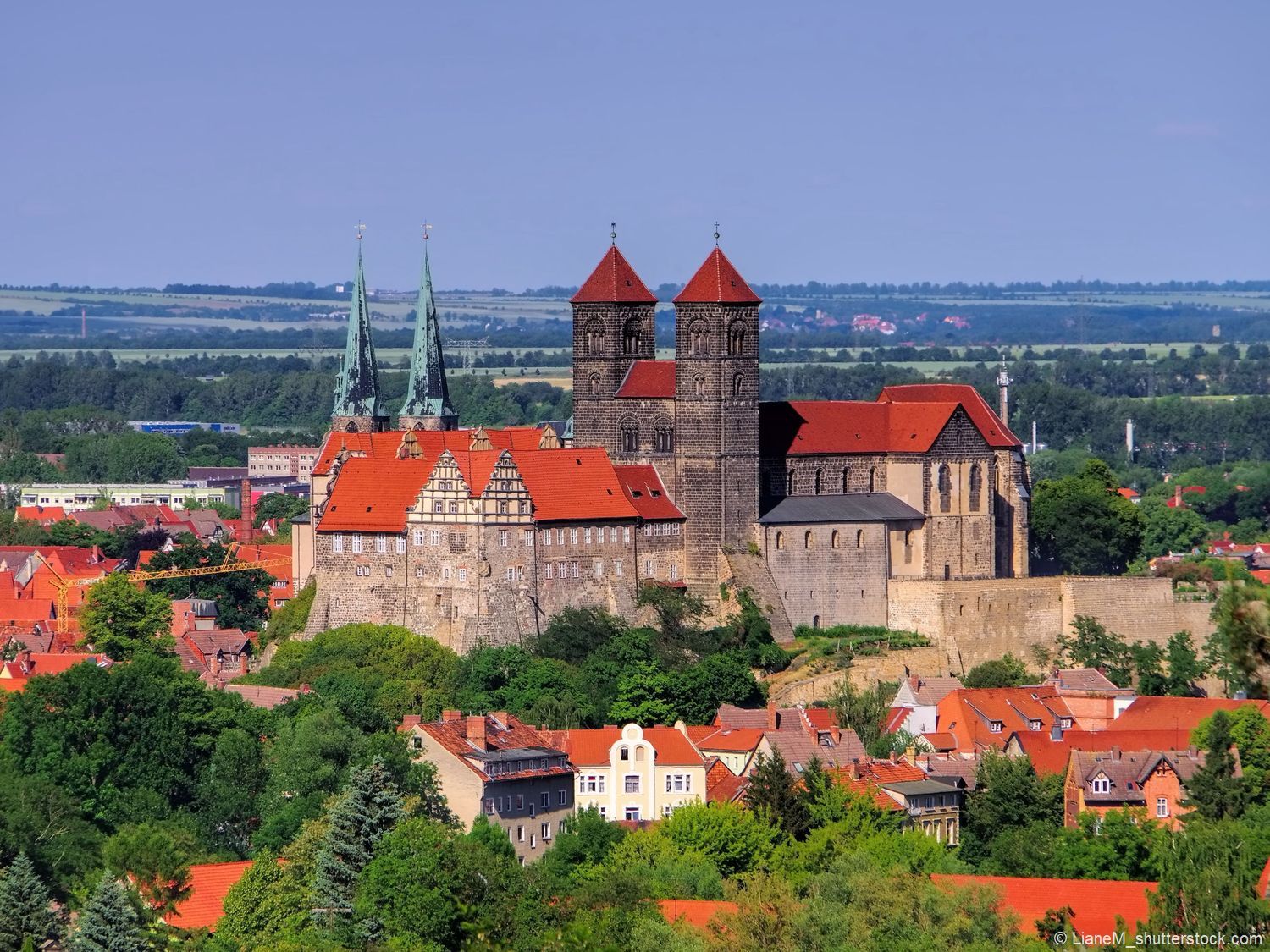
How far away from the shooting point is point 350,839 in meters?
55.2

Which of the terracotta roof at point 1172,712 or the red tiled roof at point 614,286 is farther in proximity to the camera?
the red tiled roof at point 614,286

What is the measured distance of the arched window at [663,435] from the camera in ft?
269

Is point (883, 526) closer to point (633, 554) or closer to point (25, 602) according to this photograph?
point (633, 554)

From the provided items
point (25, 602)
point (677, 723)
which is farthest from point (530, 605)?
point (25, 602)

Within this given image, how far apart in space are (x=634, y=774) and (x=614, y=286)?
20.1 m

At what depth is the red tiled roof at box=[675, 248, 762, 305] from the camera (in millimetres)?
81312

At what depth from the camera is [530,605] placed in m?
78.6

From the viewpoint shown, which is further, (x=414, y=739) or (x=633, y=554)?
(x=633, y=554)

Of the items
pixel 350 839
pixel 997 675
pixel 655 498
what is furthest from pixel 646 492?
pixel 350 839

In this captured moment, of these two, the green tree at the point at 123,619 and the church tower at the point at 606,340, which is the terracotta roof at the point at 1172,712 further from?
the green tree at the point at 123,619

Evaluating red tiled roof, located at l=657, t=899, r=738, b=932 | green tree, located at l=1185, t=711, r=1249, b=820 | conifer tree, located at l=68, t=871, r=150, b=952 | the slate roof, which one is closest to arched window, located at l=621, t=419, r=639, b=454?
the slate roof

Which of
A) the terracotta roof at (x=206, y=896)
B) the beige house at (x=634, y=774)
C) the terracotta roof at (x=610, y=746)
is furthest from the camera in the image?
the terracotta roof at (x=610, y=746)

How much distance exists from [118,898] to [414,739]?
13839 mm

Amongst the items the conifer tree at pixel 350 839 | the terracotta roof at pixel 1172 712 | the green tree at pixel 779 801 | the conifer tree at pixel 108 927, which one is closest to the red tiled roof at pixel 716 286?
the terracotta roof at pixel 1172 712
